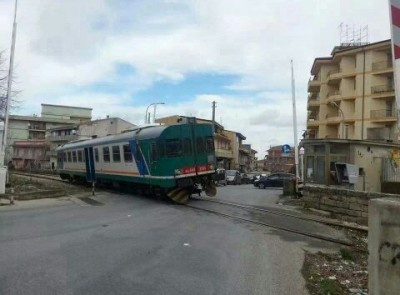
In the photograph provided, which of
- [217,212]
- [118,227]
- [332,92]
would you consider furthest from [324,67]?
[118,227]

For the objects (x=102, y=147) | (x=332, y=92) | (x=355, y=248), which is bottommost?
(x=355, y=248)

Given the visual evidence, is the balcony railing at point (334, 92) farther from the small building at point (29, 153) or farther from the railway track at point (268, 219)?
the small building at point (29, 153)

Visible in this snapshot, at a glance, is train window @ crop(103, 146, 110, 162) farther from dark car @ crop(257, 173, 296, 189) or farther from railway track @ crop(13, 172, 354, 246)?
dark car @ crop(257, 173, 296, 189)

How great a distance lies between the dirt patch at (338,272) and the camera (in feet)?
23.1

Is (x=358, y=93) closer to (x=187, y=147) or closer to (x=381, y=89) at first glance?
(x=381, y=89)

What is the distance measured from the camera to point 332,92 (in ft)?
230

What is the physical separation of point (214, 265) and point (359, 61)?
199ft

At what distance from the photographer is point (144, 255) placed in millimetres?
9086

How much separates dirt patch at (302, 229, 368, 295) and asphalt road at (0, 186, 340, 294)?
25 cm

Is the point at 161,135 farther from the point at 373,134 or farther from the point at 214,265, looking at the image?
the point at 373,134

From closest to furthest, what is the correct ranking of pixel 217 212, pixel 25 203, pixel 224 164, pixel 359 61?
1. pixel 217 212
2. pixel 25 203
3. pixel 359 61
4. pixel 224 164

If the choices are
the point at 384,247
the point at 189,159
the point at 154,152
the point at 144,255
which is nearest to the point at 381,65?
the point at 189,159

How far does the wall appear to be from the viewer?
3.22 meters

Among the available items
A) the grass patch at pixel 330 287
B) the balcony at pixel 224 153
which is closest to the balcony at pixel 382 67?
the balcony at pixel 224 153
